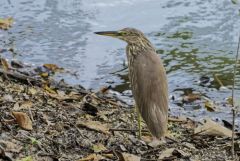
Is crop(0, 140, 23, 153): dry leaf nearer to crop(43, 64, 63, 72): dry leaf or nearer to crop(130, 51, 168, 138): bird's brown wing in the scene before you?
crop(130, 51, 168, 138): bird's brown wing

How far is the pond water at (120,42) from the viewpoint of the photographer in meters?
7.31

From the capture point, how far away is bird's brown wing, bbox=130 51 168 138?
4.47 meters

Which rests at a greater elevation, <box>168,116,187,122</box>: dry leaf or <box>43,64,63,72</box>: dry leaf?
<box>43,64,63,72</box>: dry leaf

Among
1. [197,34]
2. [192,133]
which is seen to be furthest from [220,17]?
[192,133]

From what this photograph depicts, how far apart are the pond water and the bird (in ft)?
4.69

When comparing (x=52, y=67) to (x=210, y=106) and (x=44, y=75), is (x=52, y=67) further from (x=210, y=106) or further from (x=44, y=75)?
(x=210, y=106)

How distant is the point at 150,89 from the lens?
15.6ft

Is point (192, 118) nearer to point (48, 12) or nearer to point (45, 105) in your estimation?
point (45, 105)

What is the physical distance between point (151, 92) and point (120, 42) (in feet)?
11.8

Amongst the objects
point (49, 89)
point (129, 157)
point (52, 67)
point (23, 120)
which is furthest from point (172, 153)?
point (52, 67)

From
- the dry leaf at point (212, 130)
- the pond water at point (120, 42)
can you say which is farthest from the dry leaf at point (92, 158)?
the pond water at point (120, 42)

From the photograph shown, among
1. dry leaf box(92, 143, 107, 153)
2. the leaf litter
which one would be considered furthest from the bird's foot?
dry leaf box(92, 143, 107, 153)

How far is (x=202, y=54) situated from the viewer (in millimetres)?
7809

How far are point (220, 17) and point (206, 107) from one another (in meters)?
2.37
